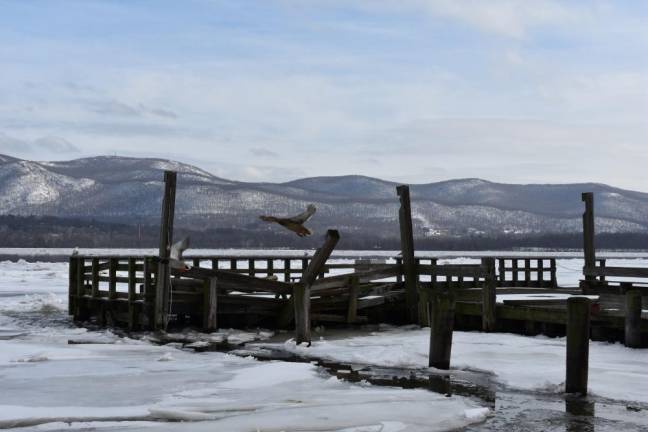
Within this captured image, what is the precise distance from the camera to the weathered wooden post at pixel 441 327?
1459 cm

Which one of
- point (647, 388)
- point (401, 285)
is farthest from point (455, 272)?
point (647, 388)

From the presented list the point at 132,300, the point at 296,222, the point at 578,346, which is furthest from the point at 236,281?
the point at 578,346

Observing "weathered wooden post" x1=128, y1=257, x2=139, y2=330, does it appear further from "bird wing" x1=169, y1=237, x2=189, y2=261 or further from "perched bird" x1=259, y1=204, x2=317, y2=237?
"perched bird" x1=259, y1=204, x2=317, y2=237

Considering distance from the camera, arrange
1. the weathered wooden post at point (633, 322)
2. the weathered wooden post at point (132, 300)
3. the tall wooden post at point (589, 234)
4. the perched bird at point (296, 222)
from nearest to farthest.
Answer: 1. the weathered wooden post at point (633, 322)
2. the perched bird at point (296, 222)
3. the weathered wooden post at point (132, 300)
4. the tall wooden post at point (589, 234)

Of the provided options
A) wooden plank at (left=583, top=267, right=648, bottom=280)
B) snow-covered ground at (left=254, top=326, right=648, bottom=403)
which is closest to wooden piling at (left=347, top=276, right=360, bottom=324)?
snow-covered ground at (left=254, top=326, right=648, bottom=403)

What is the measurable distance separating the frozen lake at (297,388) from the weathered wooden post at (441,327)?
0.25m

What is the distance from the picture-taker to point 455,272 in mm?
23391

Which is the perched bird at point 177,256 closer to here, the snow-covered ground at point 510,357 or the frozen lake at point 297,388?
the frozen lake at point 297,388

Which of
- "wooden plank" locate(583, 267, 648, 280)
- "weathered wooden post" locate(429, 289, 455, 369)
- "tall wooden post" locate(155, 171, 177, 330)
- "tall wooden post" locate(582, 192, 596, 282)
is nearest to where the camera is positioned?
"weathered wooden post" locate(429, 289, 455, 369)

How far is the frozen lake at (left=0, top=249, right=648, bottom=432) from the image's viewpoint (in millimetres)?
10617

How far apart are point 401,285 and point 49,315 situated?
10.2 m

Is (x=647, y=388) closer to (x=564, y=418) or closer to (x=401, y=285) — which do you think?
(x=564, y=418)

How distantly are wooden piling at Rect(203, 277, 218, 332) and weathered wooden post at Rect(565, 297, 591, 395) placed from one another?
10.5 m

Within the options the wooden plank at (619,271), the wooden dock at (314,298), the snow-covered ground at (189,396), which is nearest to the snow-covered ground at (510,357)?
the wooden dock at (314,298)
